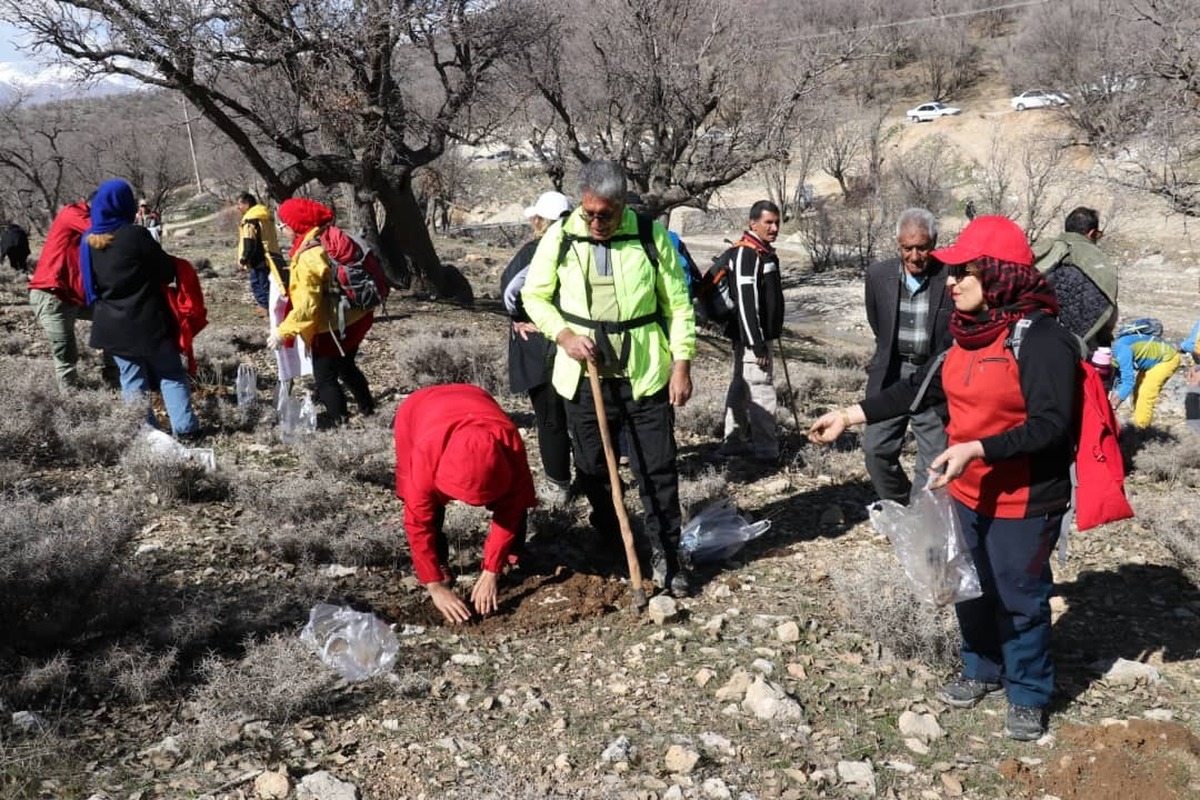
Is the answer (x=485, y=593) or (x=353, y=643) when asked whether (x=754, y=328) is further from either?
(x=353, y=643)

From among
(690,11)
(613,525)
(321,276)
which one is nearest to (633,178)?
(690,11)

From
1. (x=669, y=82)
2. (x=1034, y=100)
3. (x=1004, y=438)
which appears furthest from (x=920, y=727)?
(x=1034, y=100)

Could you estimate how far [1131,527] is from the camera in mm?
5750

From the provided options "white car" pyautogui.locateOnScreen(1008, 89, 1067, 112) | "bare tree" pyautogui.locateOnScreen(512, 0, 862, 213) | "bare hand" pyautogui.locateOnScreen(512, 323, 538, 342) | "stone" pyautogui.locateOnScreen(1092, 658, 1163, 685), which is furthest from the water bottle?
"white car" pyautogui.locateOnScreen(1008, 89, 1067, 112)

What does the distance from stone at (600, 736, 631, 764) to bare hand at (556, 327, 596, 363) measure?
1.59m

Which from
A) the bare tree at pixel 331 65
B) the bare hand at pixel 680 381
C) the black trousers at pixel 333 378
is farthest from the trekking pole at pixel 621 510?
the bare tree at pixel 331 65

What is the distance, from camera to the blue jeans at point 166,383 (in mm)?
6293

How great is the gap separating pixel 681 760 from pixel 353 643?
1.33 metres

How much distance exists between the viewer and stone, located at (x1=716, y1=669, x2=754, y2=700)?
12.1 ft

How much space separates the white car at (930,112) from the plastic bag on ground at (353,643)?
49.0m

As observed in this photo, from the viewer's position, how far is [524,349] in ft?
17.2

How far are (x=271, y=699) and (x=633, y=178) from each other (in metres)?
16.8

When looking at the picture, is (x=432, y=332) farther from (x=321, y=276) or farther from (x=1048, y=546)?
(x=1048, y=546)

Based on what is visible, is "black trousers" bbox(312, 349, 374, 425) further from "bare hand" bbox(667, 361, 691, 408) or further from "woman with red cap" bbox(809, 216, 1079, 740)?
"woman with red cap" bbox(809, 216, 1079, 740)
